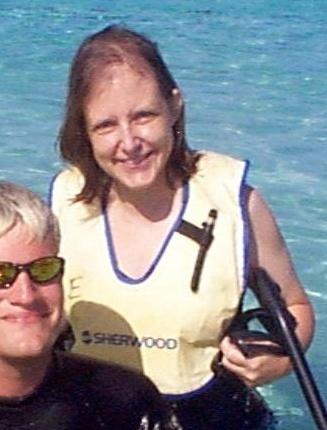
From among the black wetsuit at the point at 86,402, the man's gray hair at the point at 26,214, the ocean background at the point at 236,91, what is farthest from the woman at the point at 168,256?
the ocean background at the point at 236,91

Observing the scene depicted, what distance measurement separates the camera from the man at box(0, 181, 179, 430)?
2.48 meters

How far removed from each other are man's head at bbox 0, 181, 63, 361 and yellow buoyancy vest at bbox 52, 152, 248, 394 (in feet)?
2.41

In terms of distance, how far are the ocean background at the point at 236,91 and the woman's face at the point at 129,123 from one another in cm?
177

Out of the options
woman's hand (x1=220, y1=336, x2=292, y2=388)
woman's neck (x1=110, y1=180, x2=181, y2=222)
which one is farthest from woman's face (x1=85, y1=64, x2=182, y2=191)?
woman's hand (x1=220, y1=336, x2=292, y2=388)

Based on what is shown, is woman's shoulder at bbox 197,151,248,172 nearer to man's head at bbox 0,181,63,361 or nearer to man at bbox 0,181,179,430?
man at bbox 0,181,179,430

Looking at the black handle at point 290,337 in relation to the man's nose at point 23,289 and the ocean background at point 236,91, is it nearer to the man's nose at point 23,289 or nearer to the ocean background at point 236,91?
the man's nose at point 23,289

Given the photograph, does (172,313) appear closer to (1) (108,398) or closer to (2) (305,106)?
(1) (108,398)

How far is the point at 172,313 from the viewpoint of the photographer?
127 inches

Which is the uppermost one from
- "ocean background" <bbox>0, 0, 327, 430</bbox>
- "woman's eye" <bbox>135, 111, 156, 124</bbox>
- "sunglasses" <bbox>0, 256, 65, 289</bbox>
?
"woman's eye" <bbox>135, 111, 156, 124</bbox>

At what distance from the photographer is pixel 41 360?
8.51ft

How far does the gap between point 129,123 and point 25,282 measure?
0.72 m

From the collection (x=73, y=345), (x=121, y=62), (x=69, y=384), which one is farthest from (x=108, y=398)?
(x=121, y=62)

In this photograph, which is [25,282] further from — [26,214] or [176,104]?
[176,104]

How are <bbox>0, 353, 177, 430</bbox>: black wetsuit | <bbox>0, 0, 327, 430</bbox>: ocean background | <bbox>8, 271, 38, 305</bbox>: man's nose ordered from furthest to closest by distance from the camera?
1. <bbox>0, 0, 327, 430</bbox>: ocean background
2. <bbox>0, 353, 177, 430</bbox>: black wetsuit
3. <bbox>8, 271, 38, 305</bbox>: man's nose
